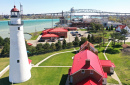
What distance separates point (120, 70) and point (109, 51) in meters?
11.6

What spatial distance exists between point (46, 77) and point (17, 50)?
6.29m

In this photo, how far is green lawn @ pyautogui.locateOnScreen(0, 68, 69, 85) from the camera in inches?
714

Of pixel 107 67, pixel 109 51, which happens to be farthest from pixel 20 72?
pixel 109 51

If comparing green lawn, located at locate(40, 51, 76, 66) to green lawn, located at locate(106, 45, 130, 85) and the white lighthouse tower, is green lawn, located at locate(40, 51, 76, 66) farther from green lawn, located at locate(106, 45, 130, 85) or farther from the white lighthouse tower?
green lawn, located at locate(106, 45, 130, 85)

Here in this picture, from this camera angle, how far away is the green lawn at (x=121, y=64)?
19414mm

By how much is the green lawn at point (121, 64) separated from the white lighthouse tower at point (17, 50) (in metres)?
13.6

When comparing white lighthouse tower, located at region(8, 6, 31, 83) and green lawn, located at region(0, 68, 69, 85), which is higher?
white lighthouse tower, located at region(8, 6, 31, 83)

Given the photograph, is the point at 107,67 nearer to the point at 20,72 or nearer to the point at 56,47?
the point at 20,72

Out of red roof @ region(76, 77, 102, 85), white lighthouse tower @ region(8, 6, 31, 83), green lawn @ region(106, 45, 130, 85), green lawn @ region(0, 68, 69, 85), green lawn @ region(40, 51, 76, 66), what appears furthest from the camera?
green lawn @ region(40, 51, 76, 66)

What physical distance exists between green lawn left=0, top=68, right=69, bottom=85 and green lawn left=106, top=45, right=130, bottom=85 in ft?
28.2

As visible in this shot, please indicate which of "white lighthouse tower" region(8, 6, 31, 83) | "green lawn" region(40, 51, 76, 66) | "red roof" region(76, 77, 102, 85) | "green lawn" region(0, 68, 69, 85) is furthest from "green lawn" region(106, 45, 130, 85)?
"white lighthouse tower" region(8, 6, 31, 83)

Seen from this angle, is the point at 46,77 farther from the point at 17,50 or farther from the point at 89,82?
the point at 89,82

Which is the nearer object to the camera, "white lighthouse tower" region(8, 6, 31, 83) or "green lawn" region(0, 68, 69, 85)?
"white lighthouse tower" region(8, 6, 31, 83)

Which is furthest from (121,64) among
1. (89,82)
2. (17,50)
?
(17,50)
